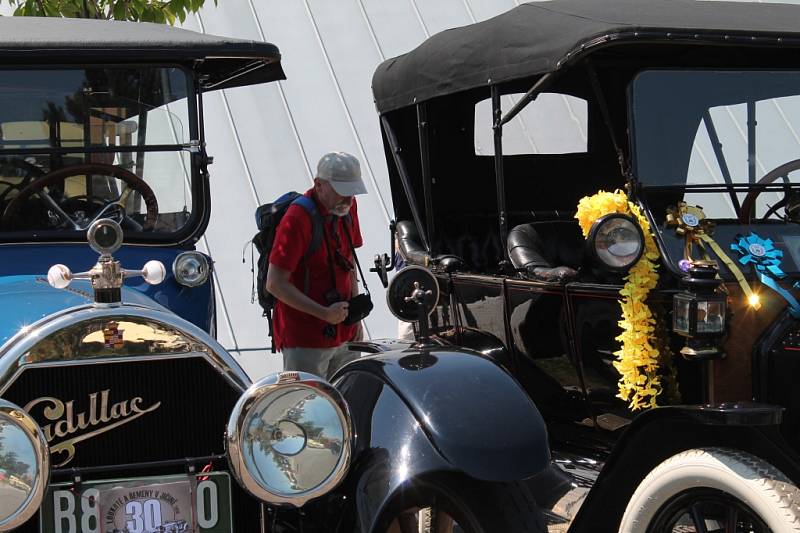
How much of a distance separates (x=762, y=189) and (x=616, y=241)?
774 mm

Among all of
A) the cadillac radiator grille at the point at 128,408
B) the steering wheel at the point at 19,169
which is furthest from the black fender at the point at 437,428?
the steering wheel at the point at 19,169

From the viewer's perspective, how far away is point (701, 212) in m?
3.96

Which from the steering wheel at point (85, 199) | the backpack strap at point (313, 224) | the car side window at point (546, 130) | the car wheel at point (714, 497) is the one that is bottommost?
the car wheel at point (714, 497)

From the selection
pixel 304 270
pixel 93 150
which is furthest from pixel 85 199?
pixel 304 270

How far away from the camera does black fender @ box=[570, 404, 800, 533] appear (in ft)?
9.83

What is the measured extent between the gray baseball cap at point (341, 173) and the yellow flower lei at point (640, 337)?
1.20 m

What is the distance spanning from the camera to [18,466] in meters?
2.35

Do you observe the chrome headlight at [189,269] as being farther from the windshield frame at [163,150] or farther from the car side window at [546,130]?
the car side window at [546,130]

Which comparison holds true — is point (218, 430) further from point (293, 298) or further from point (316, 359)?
point (316, 359)

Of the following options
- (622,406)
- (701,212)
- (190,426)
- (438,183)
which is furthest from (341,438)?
(438,183)

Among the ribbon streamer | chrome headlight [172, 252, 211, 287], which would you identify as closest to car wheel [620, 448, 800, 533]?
the ribbon streamer

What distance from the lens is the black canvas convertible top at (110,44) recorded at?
4.19 m

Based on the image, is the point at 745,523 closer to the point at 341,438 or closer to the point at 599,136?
the point at 341,438

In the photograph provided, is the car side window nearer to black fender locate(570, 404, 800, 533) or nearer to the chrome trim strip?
black fender locate(570, 404, 800, 533)
